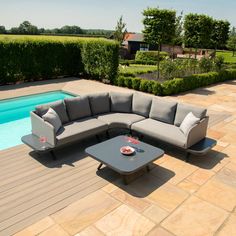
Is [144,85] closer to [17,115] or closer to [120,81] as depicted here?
[120,81]

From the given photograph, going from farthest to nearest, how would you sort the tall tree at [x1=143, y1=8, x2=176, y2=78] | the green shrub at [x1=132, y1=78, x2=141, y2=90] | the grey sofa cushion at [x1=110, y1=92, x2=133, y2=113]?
the tall tree at [x1=143, y1=8, x2=176, y2=78] < the green shrub at [x1=132, y1=78, x2=141, y2=90] < the grey sofa cushion at [x1=110, y1=92, x2=133, y2=113]

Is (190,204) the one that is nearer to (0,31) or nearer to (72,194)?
(72,194)

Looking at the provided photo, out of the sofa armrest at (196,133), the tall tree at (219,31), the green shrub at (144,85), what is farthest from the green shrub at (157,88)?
the tall tree at (219,31)

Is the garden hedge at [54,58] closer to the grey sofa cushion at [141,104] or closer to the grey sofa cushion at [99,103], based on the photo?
the grey sofa cushion at [99,103]

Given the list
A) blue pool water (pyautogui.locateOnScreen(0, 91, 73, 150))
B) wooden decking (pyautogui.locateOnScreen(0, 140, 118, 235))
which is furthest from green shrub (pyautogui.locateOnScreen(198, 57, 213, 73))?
wooden decking (pyautogui.locateOnScreen(0, 140, 118, 235))

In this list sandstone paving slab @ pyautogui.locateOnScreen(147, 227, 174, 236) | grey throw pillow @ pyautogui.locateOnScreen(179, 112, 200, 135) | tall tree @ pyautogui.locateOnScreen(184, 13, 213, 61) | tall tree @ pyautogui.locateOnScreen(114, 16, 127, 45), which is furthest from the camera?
tall tree @ pyautogui.locateOnScreen(114, 16, 127, 45)

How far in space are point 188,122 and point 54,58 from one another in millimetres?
13790

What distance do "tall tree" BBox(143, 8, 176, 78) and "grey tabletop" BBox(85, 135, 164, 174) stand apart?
1136 centimetres

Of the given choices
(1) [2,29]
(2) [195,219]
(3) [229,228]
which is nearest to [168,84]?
(2) [195,219]

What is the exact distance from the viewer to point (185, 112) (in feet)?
25.4

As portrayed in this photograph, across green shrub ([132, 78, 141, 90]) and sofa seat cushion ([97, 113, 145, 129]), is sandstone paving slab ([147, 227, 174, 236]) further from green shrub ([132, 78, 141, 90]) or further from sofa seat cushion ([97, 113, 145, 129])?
green shrub ([132, 78, 141, 90])

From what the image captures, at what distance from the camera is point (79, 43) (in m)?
19.1

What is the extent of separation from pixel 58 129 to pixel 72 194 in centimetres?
244

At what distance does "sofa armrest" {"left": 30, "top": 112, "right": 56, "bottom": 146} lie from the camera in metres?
6.58
